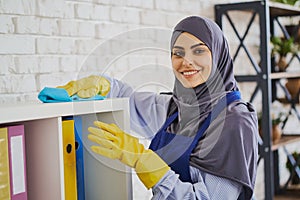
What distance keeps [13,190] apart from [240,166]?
27.7 inches

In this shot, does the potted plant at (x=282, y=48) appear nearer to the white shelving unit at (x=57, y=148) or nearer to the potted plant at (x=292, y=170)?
the potted plant at (x=292, y=170)

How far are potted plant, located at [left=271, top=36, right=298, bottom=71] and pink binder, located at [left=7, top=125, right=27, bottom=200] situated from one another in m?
2.46

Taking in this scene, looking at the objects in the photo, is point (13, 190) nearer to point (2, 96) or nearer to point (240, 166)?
point (2, 96)

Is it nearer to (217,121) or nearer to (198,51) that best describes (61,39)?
(198,51)

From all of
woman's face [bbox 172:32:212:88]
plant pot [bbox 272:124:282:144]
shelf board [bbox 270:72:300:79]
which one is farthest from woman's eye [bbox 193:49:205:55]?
plant pot [bbox 272:124:282:144]

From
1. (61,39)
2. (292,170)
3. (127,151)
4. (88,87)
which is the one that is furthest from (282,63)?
(127,151)

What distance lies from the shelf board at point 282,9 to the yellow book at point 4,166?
217cm

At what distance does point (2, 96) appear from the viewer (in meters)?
1.88

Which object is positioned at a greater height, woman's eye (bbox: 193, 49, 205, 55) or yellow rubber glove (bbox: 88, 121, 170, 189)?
woman's eye (bbox: 193, 49, 205, 55)

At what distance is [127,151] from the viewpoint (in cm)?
153

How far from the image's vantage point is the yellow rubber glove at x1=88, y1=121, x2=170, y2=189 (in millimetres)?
1516

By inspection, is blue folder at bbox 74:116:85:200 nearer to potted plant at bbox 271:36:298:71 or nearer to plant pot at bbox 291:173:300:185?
potted plant at bbox 271:36:298:71

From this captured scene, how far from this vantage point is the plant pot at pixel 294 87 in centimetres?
371

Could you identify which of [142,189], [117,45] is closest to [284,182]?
[142,189]
